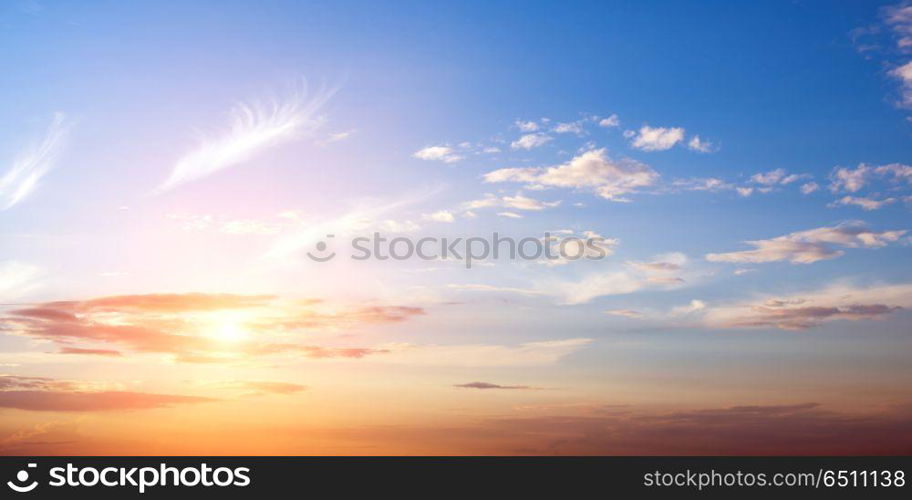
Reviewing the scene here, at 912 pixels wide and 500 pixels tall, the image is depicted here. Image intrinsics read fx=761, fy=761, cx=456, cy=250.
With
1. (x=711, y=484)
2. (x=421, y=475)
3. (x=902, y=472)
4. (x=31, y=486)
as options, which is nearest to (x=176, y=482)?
(x=31, y=486)

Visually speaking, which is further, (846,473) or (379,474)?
(379,474)

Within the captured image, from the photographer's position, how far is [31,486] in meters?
105

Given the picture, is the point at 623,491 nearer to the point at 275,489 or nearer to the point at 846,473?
the point at 846,473

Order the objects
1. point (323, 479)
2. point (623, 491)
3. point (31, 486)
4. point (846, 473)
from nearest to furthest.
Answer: point (846, 473), point (31, 486), point (623, 491), point (323, 479)

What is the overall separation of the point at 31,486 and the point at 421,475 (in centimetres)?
6313

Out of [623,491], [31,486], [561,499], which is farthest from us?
[561,499]

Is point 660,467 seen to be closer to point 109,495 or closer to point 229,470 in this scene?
point 229,470

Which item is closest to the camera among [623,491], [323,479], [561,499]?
[623,491]

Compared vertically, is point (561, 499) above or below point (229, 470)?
below

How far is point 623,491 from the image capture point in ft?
400

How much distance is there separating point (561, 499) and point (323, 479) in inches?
1698

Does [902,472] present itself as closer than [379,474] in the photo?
Yes

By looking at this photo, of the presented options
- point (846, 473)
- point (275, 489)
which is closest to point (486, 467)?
point (275, 489)

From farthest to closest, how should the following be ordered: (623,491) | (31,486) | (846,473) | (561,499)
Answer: (561,499)
(623,491)
(31,486)
(846,473)
